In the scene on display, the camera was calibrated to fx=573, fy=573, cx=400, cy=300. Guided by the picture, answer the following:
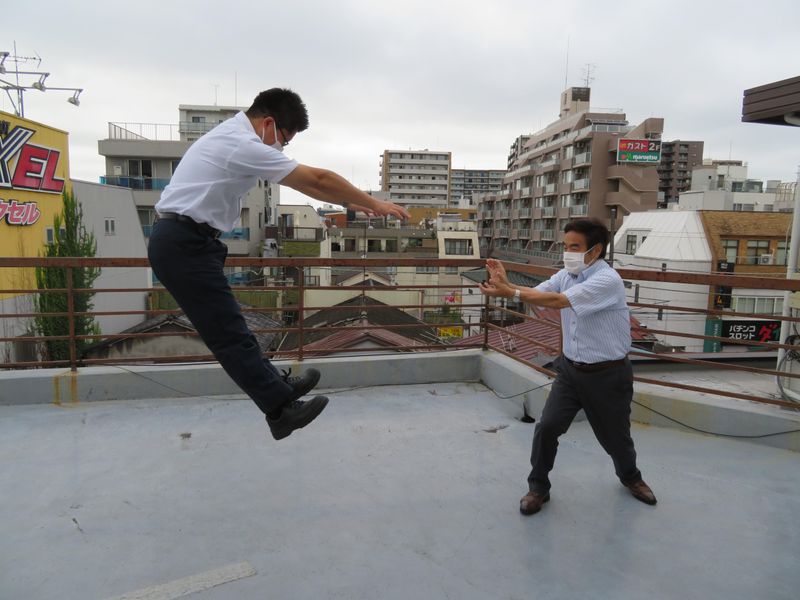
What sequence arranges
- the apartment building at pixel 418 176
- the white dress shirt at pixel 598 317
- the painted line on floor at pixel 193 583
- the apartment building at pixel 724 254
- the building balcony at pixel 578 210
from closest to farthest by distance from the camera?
the painted line on floor at pixel 193 583
the white dress shirt at pixel 598 317
the apartment building at pixel 724 254
the building balcony at pixel 578 210
the apartment building at pixel 418 176

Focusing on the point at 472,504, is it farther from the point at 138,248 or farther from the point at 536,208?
the point at 536,208

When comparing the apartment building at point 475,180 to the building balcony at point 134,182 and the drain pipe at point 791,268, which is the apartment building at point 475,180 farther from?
the drain pipe at point 791,268

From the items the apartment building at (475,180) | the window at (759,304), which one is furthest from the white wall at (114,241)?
the apartment building at (475,180)

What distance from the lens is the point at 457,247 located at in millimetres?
39875

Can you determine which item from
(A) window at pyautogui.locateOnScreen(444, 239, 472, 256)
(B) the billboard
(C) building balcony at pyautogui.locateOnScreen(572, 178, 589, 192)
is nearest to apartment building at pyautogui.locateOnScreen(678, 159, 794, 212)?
(B) the billboard

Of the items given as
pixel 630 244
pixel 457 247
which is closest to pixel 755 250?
pixel 630 244

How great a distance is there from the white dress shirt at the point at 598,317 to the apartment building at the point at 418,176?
3932 inches

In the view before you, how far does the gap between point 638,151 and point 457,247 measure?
1521 cm

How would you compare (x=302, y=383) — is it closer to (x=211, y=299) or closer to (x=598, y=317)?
(x=211, y=299)

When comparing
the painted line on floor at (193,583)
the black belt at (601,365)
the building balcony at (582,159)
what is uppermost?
the building balcony at (582,159)

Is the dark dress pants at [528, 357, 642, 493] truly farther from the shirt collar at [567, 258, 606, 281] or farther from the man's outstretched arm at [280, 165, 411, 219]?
the man's outstretched arm at [280, 165, 411, 219]

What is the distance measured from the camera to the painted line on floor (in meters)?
1.94

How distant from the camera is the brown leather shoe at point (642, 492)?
8.79ft

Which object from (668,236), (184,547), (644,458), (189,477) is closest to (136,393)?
(189,477)
